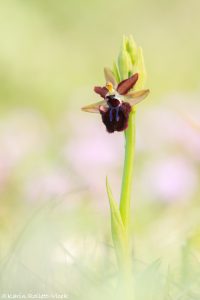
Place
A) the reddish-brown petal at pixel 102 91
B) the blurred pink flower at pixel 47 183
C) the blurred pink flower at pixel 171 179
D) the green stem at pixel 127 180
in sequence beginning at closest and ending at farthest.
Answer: the green stem at pixel 127 180, the reddish-brown petal at pixel 102 91, the blurred pink flower at pixel 47 183, the blurred pink flower at pixel 171 179

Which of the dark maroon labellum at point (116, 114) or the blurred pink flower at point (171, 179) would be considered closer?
the dark maroon labellum at point (116, 114)

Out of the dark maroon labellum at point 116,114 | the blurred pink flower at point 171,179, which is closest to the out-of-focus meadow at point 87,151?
the blurred pink flower at point 171,179

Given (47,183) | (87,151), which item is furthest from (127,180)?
(87,151)

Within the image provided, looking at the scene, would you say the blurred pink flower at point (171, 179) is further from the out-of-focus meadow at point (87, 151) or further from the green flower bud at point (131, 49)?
the green flower bud at point (131, 49)

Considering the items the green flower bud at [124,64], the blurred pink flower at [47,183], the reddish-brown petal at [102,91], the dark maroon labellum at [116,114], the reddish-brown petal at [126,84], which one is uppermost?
the green flower bud at [124,64]

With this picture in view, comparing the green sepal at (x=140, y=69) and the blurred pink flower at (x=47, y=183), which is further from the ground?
the green sepal at (x=140, y=69)

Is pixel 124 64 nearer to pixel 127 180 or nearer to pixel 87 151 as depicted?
pixel 127 180
